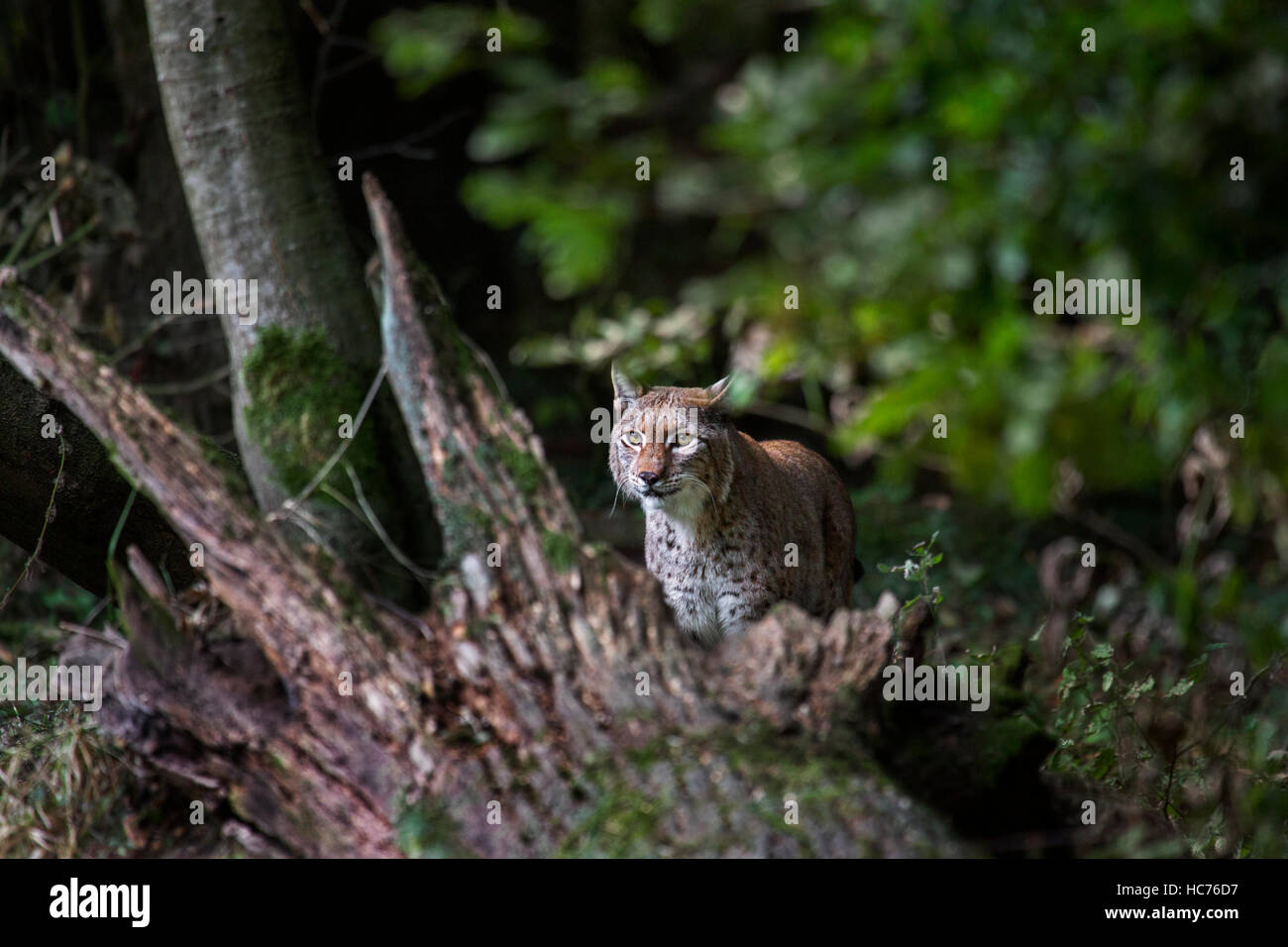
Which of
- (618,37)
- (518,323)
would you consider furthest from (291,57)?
(518,323)

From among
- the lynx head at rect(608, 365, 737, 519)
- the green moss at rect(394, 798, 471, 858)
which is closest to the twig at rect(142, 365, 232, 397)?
the lynx head at rect(608, 365, 737, 519)

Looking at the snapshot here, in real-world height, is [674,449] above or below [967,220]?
above

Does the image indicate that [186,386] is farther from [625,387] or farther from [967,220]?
[967,220]

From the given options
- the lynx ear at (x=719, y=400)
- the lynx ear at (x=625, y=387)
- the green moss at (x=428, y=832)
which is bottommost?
the green moss at (x=428, y=832)

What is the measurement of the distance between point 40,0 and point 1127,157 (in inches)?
347

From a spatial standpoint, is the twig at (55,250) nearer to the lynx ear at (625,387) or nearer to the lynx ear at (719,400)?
the lynx ear at (625,387)

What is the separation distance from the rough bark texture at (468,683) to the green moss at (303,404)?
106 centimetres

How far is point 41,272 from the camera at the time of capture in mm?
8102

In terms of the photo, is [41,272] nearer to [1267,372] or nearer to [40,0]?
[40,0]

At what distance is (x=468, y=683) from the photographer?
11.5 ft

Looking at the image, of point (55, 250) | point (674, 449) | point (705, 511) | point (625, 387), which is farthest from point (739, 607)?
point (55, 250)

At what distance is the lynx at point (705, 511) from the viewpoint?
5.17m

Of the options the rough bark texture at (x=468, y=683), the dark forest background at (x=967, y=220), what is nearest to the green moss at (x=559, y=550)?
the rough bark texture at (x=468, y=683)

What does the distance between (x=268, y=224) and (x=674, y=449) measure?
1.84 metres
